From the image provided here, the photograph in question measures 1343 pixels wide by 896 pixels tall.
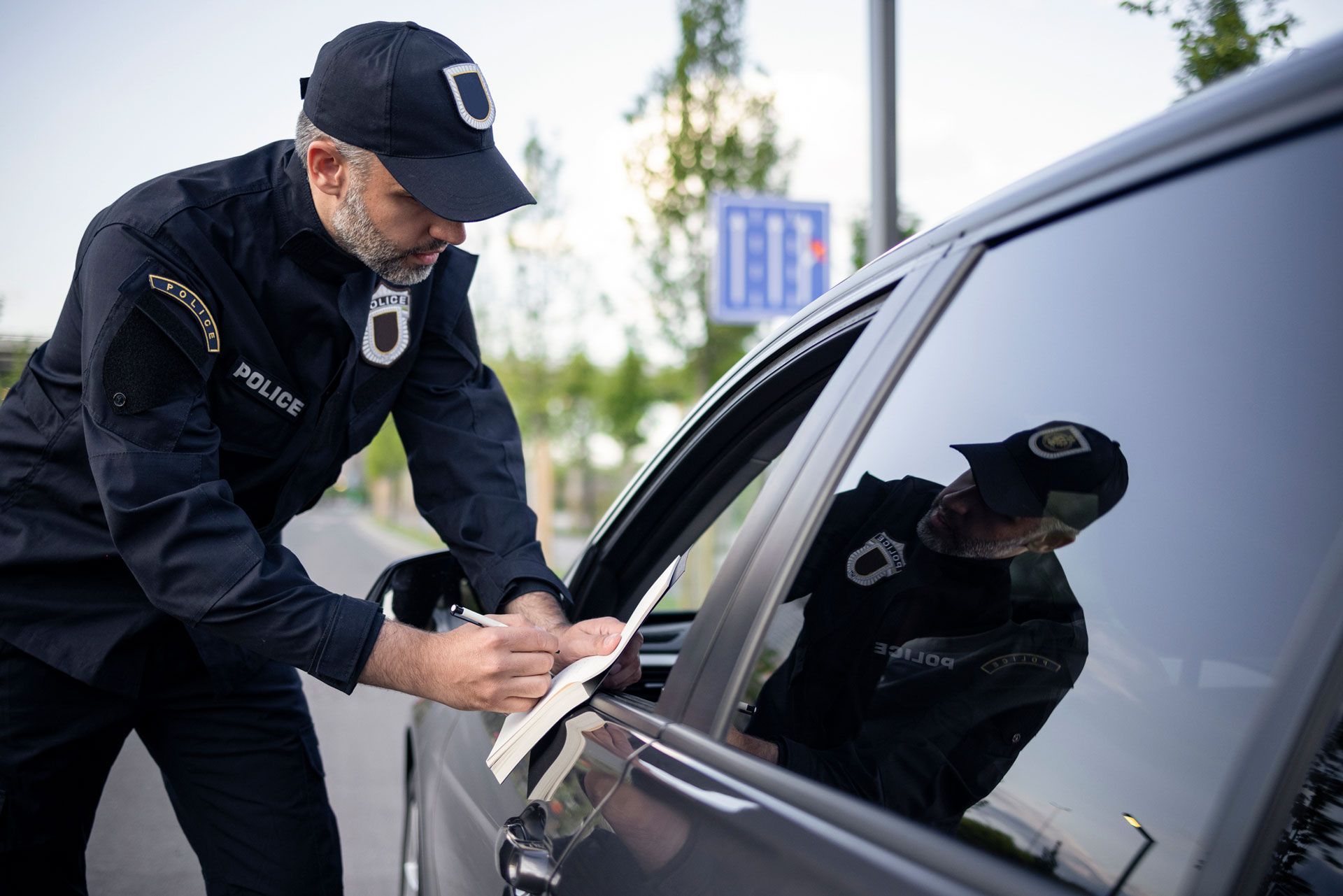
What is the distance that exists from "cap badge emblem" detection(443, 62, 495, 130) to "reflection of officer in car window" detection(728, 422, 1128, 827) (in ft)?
3.42

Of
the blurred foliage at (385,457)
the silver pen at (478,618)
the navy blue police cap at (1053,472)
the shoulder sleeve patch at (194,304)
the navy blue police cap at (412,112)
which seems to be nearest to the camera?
the navy blue police cap at (1053,472)

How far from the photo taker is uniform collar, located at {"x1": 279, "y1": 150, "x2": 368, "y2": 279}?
6.29ft

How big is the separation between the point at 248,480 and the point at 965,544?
139cm

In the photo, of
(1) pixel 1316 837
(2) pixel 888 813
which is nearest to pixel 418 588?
(2) pixel 888 813

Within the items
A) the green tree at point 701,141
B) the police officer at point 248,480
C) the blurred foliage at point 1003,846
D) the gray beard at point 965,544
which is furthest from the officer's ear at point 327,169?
the green tree at point 701,141

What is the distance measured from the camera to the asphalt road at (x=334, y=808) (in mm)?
3678

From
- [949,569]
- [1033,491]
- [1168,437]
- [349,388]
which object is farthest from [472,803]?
[1168,437]

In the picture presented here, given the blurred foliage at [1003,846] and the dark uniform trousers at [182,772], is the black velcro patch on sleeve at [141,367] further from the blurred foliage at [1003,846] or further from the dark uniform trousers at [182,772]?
the blurred foliage at [1003,846]

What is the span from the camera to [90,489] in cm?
186

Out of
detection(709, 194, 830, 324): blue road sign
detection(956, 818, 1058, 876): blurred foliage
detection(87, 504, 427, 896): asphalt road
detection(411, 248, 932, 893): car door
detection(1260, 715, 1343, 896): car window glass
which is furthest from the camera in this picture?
detection(709, 194, 830, 324): blue road sign

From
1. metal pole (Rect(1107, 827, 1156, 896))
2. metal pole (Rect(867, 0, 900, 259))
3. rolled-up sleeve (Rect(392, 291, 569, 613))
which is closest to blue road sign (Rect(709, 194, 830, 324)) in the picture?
metal pole (Rect(867, 0, 900, 259))

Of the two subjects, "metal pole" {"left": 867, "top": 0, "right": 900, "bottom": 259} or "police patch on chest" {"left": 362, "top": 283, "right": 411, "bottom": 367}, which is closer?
"police patch on chest" {"left": 362, "top": 283, "right": 411, "bottom": 367}

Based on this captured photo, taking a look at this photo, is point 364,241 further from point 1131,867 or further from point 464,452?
point 1131,867

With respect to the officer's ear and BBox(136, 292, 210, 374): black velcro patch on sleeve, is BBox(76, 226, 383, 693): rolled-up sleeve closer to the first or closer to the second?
BBox(136, 292, 210, 374): black velcro patch on sleeve
